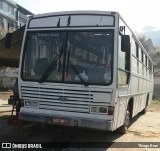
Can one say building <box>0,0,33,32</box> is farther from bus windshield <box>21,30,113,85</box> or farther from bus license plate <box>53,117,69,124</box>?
bus license plate <box>53,117,69,124</box>

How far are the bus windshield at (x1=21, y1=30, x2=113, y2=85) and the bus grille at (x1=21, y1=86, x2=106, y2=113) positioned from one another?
24 cm

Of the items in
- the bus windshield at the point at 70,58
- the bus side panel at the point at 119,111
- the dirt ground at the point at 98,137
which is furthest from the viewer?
the dirt ground at the point at 98,137

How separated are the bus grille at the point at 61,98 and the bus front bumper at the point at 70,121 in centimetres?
23

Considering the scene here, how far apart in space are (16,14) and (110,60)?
58499mm

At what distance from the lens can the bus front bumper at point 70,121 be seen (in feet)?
24.3

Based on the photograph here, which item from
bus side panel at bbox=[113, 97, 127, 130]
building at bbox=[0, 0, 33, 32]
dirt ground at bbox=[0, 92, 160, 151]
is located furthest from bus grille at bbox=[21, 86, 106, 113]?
building at bbox=[0, 0, 33, 32]

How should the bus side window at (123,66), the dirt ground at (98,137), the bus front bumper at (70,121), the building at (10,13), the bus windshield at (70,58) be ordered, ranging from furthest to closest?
the building at (10,13) → the dirt ground at (98,137) → the bus side window at (123,66) → the bus windshield at (70,58) → the bus front bumper at (70,121)

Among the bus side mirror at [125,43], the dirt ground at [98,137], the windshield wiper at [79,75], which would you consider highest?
the bus side mirror at [125,43]

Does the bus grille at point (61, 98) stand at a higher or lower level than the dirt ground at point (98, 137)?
higher

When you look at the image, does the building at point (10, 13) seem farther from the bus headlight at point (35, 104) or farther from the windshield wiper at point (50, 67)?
the windshield wiper at point (50, 67)

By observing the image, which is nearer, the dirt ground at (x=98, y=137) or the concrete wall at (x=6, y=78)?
the dirt ground at (x=98, y=137)

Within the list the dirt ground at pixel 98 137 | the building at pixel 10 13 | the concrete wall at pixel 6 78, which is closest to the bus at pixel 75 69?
the dirt ground at pixel 98 137

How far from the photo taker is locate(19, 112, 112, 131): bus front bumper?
7.42 meters

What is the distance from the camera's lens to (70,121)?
7637 millimetres
